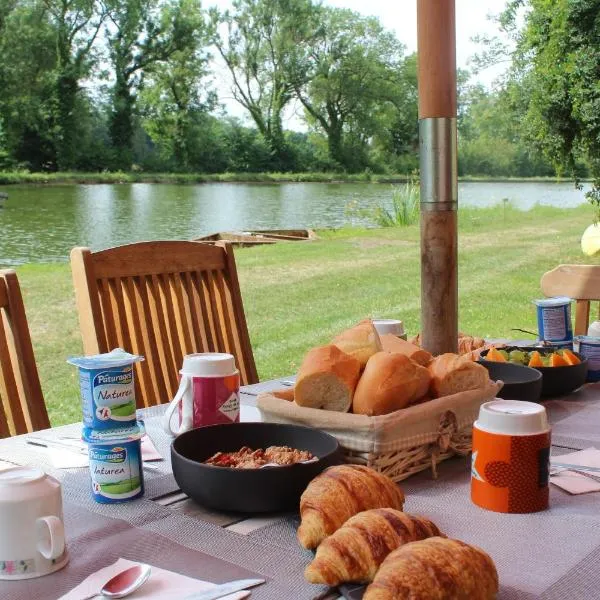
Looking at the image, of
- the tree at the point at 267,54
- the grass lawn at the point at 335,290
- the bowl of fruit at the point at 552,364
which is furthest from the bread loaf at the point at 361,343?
the tree at the point at 267,54

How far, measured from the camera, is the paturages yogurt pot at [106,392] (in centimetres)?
78

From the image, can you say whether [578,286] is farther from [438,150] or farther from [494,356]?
[438,150]

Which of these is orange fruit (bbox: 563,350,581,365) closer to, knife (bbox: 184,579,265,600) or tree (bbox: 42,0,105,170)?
knife (bbox: 184,579,265,600)

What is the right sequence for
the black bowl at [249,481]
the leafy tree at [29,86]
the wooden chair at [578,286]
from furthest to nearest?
the leafy tree at [29,86], the wooden chair at [578,286], the black bowl at [249,481]

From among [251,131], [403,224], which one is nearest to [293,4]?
[251,131]

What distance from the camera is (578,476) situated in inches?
35.6

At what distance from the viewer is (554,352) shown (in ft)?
4.40

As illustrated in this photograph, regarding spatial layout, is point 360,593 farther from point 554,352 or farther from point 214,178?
point 214,178

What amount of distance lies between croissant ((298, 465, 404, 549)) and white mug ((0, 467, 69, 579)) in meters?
0.21

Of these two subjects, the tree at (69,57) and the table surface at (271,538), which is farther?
the tree at (69,57)

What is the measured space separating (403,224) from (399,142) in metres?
0.88

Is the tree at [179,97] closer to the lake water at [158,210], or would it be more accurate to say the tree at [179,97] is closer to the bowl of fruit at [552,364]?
the lake water at [158,210]

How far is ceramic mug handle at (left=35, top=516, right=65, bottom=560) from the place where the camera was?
25.4 inches

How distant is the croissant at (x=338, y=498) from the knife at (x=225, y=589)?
62 millimetres
